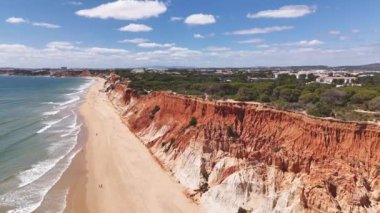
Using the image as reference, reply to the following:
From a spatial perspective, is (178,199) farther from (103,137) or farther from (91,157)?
(103,137)

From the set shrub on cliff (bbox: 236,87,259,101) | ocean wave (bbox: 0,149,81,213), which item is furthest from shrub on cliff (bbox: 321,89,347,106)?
ocean wave (bbox: 0,149,81,213)

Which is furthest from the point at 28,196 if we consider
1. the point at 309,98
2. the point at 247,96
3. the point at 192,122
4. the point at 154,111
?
the point at 309,98

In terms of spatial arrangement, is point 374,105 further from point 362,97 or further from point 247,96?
point 247,96

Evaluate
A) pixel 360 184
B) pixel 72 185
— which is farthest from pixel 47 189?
pixel 360 184

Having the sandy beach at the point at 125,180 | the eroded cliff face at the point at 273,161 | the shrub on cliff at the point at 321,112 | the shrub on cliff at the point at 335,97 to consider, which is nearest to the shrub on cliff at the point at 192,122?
the eroded cliff face at the point at 273,161

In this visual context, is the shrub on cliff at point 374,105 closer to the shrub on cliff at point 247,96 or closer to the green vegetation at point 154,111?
the shrub on cliff at point 247,96

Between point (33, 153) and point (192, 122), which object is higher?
point (192, 122)
